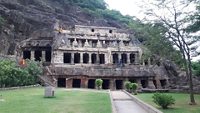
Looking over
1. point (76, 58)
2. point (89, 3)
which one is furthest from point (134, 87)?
point (89, 3)

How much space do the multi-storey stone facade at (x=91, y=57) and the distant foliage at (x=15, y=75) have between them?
4299 mm

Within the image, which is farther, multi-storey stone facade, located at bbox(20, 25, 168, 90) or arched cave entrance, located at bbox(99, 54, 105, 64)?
arched cave entrance, located at bbox(99, 54, 105, 64)

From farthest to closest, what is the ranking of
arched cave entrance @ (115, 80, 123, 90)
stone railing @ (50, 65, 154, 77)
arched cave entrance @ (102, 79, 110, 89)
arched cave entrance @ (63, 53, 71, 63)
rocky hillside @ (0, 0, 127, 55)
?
rocky hillside @ (0, 0, 127, 55), arched cave entrance @ (63, 53, 71, 63), arched cave entrance @ (115, 80, 123, 90), arched cave entrance @ (102, 79, 110, 89), stone railing @ (50, 65, 154, 77)

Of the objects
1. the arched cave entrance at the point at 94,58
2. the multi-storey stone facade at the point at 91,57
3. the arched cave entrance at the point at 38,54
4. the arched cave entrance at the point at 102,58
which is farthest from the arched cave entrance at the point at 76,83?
the arched cave entrance at the point at 38,54

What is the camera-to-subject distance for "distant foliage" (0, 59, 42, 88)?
3806cm

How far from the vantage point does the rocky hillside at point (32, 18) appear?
58219 millimetres

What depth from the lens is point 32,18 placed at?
6375cm

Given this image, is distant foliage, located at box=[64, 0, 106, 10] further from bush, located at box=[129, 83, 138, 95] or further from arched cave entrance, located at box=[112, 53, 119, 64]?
bush, located at box=[129, 83, 138, 95]

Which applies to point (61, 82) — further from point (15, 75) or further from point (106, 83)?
point (15, 75)

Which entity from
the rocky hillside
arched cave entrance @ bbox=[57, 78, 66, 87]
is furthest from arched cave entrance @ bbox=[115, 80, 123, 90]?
the rocky hillside

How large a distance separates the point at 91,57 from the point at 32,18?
14862mm

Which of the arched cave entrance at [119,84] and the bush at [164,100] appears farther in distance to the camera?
the arched cave entrance at [119,84]

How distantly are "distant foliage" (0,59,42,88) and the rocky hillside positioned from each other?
1537cm

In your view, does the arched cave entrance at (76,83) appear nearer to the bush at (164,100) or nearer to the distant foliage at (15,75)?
the distant foliage at (15,75)
